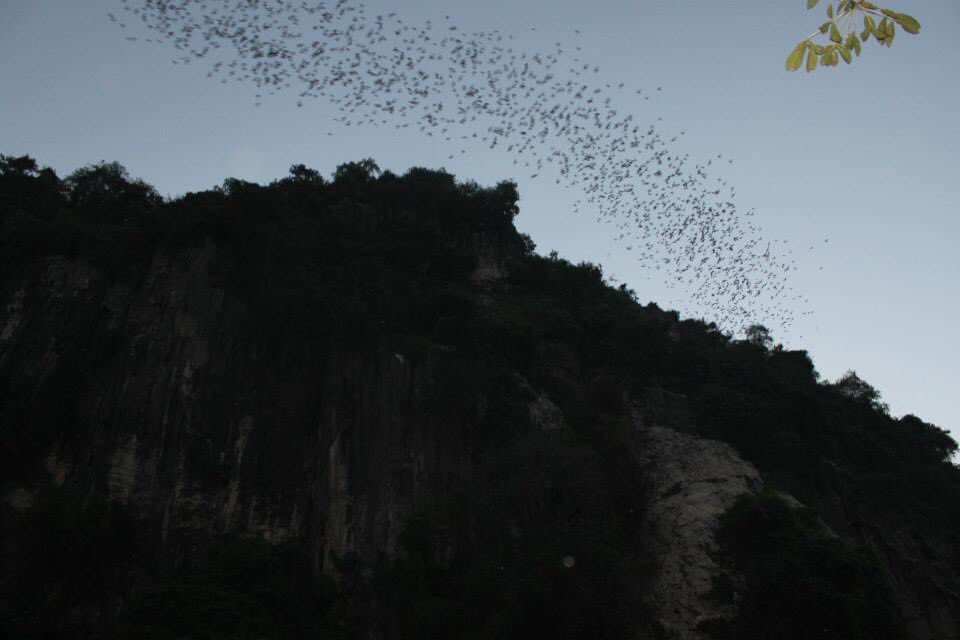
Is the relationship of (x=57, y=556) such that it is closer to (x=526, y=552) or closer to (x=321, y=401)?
(x=321, y=401)

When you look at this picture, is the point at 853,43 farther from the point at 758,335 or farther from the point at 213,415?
the point at 758,335

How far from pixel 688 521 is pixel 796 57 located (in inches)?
941

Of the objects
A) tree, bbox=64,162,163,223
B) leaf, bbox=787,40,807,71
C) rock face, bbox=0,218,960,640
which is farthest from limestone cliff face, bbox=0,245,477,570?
leaf, bbox=787,40,807,71

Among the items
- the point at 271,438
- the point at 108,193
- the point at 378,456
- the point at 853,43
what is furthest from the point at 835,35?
the point at 108,193

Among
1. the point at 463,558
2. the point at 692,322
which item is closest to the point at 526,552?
the point at 463,558

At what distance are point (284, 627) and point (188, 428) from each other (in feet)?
24.2

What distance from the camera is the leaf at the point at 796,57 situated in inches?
165

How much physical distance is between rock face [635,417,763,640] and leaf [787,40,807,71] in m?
21.5

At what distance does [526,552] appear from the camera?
2205 centimetres

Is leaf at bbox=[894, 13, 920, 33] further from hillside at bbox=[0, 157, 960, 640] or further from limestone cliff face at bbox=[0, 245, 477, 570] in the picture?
limestone cliff face at bbox=[0, 245, 477, 570]

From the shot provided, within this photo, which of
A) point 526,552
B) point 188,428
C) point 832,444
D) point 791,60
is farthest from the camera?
point 832,444

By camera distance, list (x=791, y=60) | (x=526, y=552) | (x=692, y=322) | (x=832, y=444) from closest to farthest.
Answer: (x=791, y=60), (x=526, y=552), (x=832, y=444), (x=692, y=322)

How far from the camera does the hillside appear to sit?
21.2m

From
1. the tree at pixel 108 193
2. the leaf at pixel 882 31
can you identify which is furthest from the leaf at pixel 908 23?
the tree at pixel 108 193
